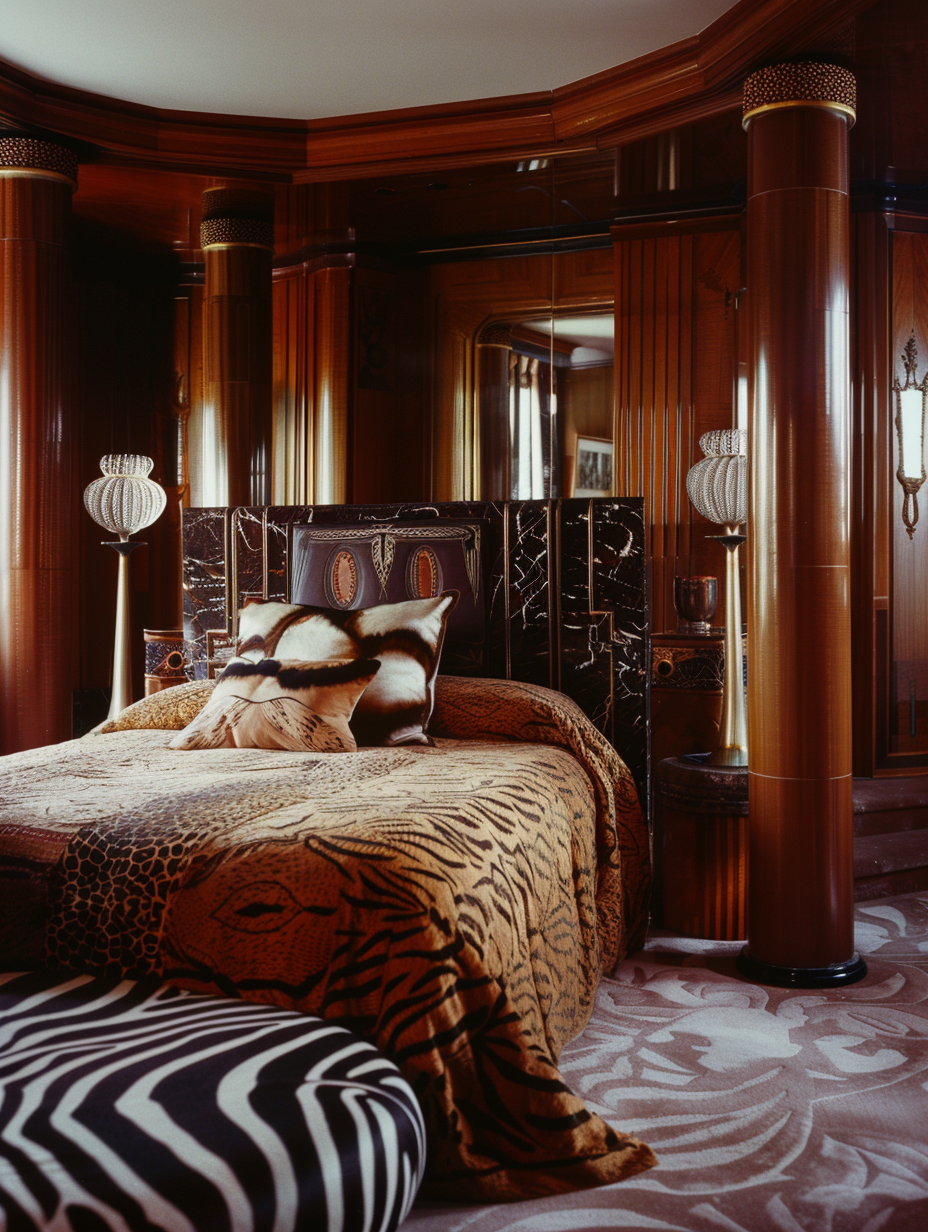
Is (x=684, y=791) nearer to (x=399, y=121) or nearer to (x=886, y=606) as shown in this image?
(x=886, y=606)

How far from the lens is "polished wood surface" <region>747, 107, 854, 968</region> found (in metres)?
2.66

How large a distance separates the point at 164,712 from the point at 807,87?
246 cm

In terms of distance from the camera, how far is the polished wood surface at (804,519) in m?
2.66

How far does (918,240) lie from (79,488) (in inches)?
163

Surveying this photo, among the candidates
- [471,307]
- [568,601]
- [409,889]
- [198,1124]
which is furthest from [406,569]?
[198,1124]

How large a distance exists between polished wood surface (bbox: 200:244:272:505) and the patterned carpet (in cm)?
280

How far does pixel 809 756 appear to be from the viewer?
2.69 metres

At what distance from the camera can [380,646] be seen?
2.94 meters

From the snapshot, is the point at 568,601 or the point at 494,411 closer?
the point at 568,601

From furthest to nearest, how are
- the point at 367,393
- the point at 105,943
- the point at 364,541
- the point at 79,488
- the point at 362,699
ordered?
the point at 79,488, the point at 367,393, the point at 364,541, the point at 362,699, the point at 105,943

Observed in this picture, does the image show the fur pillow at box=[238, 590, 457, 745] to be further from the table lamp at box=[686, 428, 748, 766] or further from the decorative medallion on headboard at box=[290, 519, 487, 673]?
the table lamp at box=[686, 428, 748, 766]

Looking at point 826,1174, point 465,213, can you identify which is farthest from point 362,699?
point 465,213

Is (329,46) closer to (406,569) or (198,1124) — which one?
(406,569)

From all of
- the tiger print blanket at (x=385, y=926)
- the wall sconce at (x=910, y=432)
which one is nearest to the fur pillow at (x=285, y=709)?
the tiger print blanket at (x=385, y=926)
